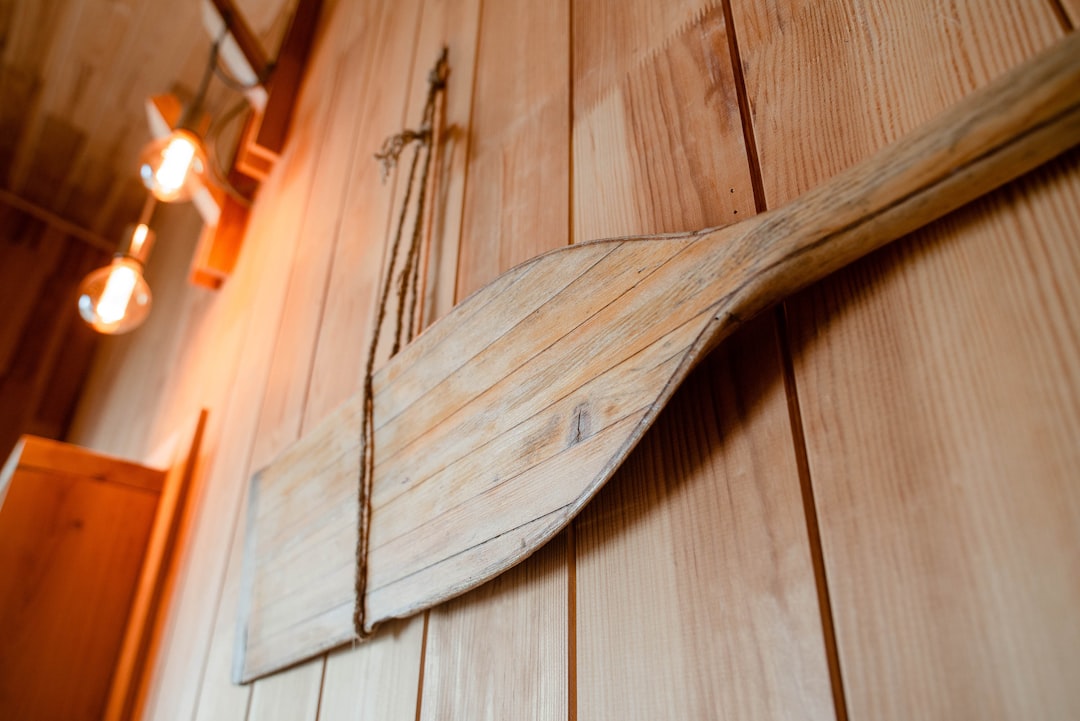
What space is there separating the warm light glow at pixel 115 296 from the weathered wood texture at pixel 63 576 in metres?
0.39

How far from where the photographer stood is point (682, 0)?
56 centimetres

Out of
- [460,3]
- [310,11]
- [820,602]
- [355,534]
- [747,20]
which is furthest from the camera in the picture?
[310,11]

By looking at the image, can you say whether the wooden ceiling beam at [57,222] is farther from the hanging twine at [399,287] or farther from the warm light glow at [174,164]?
the hanging twine at [399,287]

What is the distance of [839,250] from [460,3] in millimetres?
774

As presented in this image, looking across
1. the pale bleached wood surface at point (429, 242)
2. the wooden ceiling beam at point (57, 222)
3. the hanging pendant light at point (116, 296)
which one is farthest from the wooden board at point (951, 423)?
the wooden ceiling beam at point (57, 222)

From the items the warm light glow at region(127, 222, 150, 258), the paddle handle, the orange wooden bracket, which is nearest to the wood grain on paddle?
the paddle handle

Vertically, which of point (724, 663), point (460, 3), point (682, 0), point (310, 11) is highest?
point (310, 11)

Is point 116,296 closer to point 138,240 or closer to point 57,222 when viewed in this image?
point 138,240

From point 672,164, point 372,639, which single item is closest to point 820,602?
point 672,164

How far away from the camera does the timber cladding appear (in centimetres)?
28

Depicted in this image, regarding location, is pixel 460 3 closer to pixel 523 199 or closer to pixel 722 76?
pixel 523 199

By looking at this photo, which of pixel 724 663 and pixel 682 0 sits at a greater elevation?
pixel 682 0

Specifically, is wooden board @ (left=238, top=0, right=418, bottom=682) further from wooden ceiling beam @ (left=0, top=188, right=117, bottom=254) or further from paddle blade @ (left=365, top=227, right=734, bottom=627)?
wooden ceiling beam @ (left=0, top=188, right=117, bottom=254)

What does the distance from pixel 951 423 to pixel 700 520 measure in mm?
130
